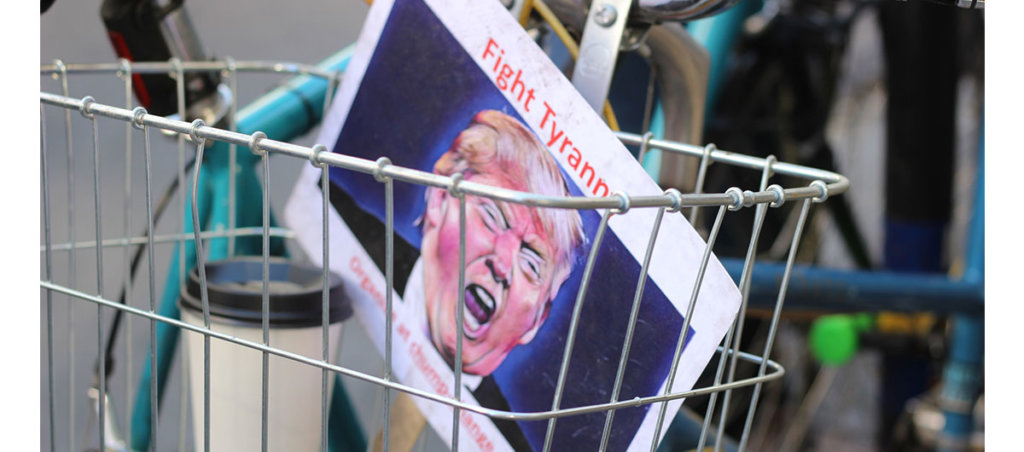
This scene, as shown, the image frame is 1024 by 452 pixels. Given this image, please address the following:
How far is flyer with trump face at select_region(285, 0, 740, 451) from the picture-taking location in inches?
15.5

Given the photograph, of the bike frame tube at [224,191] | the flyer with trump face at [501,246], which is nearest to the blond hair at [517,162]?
the flyer with trump face at [501,246]

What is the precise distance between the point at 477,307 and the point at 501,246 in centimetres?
3

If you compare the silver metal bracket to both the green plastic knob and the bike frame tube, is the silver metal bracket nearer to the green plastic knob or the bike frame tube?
the bike frame tube

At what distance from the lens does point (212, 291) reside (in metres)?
0.48

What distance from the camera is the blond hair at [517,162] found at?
1.30 feet

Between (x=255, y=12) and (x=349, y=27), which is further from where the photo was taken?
(x=255, y=12)

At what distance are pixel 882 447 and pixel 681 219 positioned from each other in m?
1.02

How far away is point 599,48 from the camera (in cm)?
48

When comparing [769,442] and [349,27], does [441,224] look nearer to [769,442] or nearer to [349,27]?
[349,27]

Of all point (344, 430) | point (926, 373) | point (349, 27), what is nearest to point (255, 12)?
point (349, 27)

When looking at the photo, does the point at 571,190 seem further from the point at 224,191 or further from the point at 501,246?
the point at 224,191

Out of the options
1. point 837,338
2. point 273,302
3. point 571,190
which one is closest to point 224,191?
point 273,302

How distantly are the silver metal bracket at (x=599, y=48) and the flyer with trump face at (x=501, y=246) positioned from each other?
50 mm
